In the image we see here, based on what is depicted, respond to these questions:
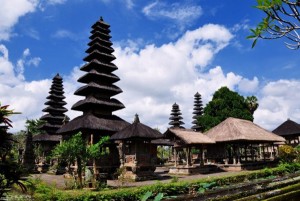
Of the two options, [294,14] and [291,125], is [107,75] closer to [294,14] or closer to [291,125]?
[294,14]

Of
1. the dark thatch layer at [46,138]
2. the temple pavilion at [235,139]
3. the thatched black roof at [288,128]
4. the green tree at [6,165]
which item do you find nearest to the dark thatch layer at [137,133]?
the temple pavilion at [235,139]

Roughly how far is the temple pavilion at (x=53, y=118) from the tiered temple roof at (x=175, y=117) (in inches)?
965

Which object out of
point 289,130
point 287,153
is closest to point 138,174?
point 287,153

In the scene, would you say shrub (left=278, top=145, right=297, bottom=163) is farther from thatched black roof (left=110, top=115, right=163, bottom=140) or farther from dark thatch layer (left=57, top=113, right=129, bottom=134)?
dark thatch layer (left=57, top=113, right=129, bottom=134)

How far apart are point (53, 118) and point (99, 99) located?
38.5 feet

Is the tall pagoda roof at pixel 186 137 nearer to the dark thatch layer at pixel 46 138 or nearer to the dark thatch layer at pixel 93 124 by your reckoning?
the dark thatch layer at pixel 93 124

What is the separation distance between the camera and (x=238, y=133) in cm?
2680

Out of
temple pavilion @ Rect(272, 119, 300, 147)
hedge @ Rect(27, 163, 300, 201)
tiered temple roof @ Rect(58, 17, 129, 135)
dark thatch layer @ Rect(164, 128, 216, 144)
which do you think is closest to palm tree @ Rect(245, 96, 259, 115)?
temple pavilion @ Rect(272, 119, 300, 147)

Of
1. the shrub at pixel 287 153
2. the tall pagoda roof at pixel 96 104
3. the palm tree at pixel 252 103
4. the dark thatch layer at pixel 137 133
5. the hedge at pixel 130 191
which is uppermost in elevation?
the palm tree at pixel 252 103

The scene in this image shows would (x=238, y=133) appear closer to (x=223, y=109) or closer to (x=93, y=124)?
(x=93, y=124)

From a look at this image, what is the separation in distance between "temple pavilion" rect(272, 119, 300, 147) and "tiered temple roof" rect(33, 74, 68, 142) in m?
30.4

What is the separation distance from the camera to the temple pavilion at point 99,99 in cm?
2402

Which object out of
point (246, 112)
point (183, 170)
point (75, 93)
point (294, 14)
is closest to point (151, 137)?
point (183, 170)

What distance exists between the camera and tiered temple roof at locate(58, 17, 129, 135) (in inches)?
979
